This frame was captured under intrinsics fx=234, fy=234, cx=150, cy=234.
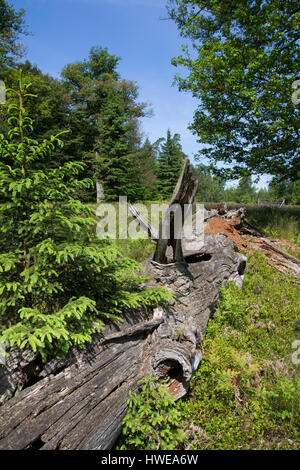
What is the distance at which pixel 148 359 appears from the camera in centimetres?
318

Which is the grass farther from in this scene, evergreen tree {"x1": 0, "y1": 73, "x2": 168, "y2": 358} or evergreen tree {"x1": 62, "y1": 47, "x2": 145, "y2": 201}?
evergreen tree {"x1": 62, "y1": 47, "x2": 145, "y2": 201}

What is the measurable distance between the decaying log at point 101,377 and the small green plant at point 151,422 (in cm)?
14

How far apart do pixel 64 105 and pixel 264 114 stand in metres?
26.4

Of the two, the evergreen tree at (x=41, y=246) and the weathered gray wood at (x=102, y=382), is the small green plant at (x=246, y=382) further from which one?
the evergreen tree at (x=41, y=246)

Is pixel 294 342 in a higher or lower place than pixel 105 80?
lower

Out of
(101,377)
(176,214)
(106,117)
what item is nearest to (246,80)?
(176,214)

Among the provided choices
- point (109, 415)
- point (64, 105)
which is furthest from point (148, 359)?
point (64, 105)

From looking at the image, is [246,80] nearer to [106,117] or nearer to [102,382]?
[102,382]

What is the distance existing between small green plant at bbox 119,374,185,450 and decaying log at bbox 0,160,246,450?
14 centimetres

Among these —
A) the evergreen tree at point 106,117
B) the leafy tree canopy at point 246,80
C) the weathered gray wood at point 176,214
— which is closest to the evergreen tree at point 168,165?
the evergreen tree at point 106,117

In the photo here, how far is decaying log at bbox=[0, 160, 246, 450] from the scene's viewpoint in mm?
2285

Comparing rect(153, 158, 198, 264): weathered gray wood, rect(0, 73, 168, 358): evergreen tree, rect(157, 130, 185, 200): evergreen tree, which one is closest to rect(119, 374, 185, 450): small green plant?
rect(0, 73, 168, 358): evergreen tree

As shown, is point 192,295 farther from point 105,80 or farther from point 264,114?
point 105,80

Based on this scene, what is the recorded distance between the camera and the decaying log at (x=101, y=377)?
2.29 meters
